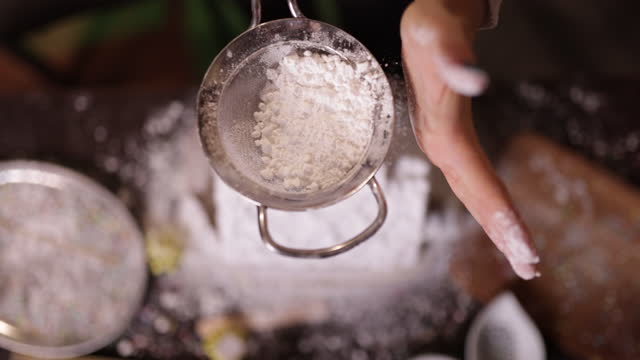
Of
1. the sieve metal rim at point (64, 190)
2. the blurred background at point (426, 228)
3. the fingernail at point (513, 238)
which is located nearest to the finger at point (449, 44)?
Answer: the fingernail at point (513, 238)

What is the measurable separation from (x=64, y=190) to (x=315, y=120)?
1.68 feet

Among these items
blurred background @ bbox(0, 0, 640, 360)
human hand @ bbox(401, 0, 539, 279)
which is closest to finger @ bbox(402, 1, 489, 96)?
human hand @ bbox(401, 0, 539, 279)

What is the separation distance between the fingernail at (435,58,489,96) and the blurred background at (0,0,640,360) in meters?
0.31

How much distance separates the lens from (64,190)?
31.2 inches

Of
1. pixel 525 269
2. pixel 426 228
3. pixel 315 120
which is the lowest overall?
pixel 426 228

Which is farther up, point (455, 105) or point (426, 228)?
point (455, 105)

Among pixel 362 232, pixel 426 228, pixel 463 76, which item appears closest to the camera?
pixel 463 76

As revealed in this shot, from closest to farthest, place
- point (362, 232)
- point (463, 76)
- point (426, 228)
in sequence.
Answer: point (463, 76) < point (362, 232) < point (426, 228)

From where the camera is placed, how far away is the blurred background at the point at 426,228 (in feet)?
2.46

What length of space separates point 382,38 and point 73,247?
566mm

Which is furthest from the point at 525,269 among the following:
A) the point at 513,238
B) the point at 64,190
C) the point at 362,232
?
the point at 64,190

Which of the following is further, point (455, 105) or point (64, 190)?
point (64, 190)

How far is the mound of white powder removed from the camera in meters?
0.44

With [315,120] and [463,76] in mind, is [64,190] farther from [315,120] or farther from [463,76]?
[463,76]
